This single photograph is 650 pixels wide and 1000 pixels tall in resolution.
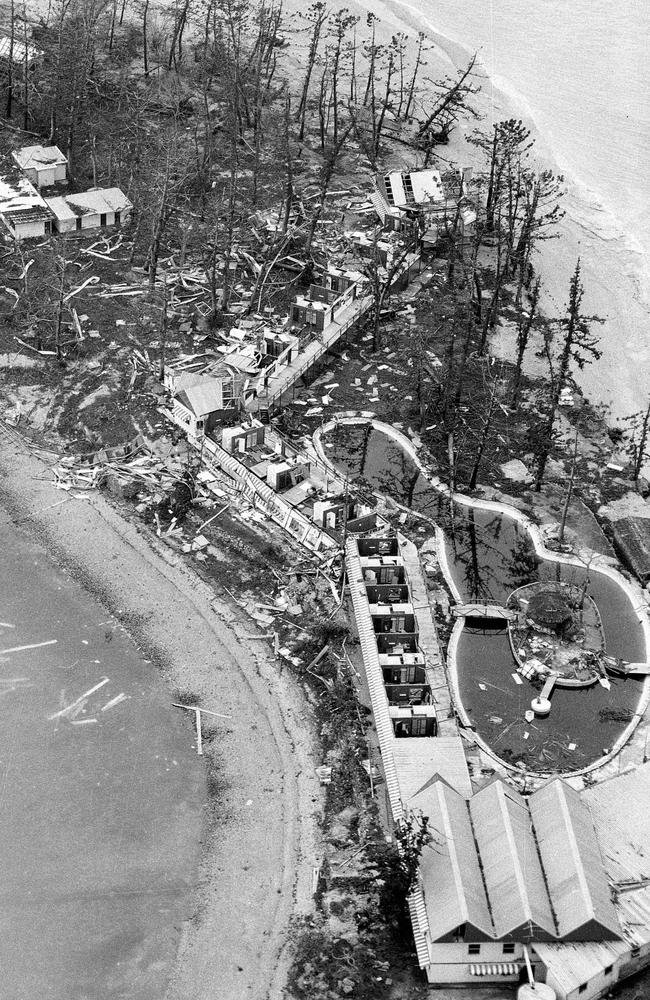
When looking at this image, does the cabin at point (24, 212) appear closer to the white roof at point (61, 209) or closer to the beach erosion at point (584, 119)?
the white roof at point (61, 209)

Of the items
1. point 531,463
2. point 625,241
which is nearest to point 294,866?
point 531,463

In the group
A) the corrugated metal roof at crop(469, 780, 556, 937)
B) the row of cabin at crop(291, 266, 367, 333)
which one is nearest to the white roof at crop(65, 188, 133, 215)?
the row of cabin at crop(291, 266, 367, 333)

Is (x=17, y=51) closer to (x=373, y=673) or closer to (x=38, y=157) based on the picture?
(x=38, y=157)

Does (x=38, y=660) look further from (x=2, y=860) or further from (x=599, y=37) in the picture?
(x=599, y=37)

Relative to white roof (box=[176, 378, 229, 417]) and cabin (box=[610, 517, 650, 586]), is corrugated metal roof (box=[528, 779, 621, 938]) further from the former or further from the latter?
white roof (box=[176, 378, 229, 417])

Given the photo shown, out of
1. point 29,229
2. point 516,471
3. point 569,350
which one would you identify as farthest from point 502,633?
point 29,229
